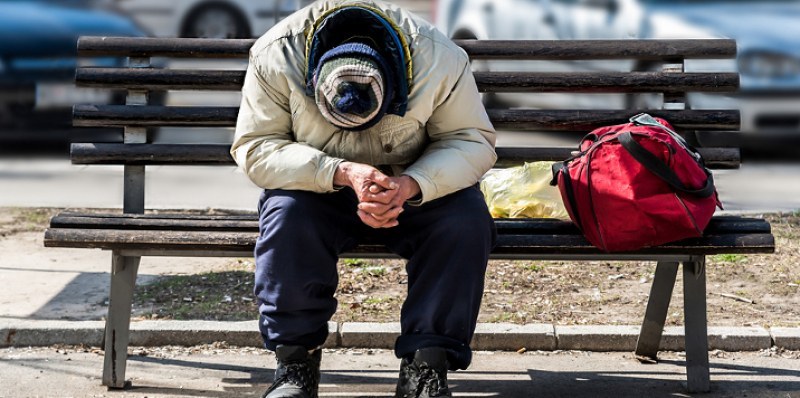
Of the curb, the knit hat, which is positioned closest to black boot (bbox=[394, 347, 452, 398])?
the knit hat

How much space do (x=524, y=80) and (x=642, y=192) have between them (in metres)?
0.86

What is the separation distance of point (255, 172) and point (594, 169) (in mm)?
1074

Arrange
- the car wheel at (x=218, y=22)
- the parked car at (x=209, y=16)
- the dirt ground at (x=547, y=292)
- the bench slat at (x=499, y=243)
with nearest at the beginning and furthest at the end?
the bench slat at (x=499, y=243) → the dirt ground at (x=547, y=292) → the parked car at (x=209, y=16) → the car wheel at (x=218, y=22)

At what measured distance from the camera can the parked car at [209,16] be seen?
1334cm

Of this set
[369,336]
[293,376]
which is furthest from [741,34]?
[293,376]

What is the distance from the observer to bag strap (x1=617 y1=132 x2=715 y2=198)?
3893 millimetres

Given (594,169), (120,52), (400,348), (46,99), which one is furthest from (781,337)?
(46,99)

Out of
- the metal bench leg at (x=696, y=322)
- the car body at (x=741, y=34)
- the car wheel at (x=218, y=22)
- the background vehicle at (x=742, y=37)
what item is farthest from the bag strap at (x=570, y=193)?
the car wheel at (x=218, y=22)

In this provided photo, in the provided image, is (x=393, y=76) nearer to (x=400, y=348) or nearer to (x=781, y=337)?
(x=400, y=348)

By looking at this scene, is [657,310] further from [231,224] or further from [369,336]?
[231,224]

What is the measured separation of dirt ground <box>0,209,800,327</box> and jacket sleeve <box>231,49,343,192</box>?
1.34 meters

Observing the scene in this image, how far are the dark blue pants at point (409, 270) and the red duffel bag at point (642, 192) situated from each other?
36cm

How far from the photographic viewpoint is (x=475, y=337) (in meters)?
4.84

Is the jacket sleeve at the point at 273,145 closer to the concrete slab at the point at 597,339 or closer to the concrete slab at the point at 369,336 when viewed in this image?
the concrete slab at the point at 369,336
